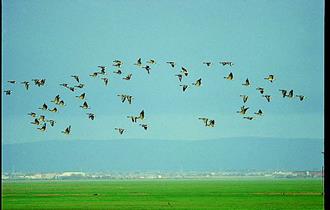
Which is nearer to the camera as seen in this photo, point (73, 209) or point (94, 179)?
point (73, 209)

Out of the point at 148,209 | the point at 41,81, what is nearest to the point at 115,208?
the point at 148,209

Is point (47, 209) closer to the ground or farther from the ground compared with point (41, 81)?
closer to the ground

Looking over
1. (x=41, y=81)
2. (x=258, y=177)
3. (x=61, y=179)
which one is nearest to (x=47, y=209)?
(x=41, y=81)
